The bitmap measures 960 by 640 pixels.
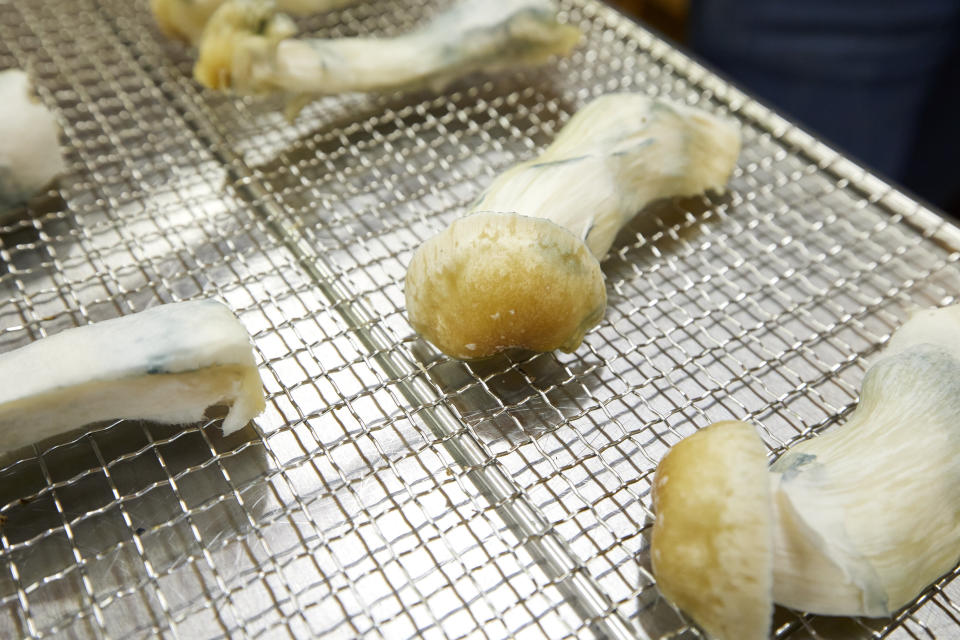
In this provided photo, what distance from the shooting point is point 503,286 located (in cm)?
79

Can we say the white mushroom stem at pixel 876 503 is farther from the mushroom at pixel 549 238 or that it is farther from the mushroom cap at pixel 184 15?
the mushroom cap at pixel 184 15

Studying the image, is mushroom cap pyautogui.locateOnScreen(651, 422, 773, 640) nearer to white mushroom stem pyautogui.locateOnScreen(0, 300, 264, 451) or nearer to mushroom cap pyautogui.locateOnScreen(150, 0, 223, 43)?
white mushroom stem pyautogui.locateOnScreen(0, 300, 264, 451)

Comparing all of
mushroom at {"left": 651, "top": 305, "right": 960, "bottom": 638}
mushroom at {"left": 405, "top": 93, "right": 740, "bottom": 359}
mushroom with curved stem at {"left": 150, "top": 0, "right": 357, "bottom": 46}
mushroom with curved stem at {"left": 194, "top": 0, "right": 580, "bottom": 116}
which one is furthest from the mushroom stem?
mushroom with curved stem at {"left": 150, "top": 0, "right": 357, "bottom": 46}

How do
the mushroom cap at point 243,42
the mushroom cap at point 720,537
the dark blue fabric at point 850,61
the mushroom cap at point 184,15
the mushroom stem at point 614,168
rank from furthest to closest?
the dark blue fabric at point 850,61 < the mushroom cap at point 184,15 < the mushroom cap at point 243,42 < the mushroom stem at point 614,168 < the mushroom cap at point 720,537

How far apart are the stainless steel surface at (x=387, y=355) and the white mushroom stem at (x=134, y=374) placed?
0.05m

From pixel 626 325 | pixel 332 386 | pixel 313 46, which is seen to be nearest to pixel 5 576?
pixel 332 386

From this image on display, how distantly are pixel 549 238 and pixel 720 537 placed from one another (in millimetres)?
337

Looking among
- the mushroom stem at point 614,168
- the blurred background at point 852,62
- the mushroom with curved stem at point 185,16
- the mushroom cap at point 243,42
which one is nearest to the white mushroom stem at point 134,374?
the mushroom stem at point 614,168

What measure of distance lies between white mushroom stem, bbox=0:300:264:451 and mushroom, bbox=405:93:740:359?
20 cm

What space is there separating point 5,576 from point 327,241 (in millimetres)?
526

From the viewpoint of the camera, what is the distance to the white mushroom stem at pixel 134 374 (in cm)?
74

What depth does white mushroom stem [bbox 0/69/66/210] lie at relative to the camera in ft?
3.33

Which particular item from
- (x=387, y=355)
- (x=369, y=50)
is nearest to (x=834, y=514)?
(x=387, y=355)

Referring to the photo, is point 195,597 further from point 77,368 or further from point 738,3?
point 738,3
